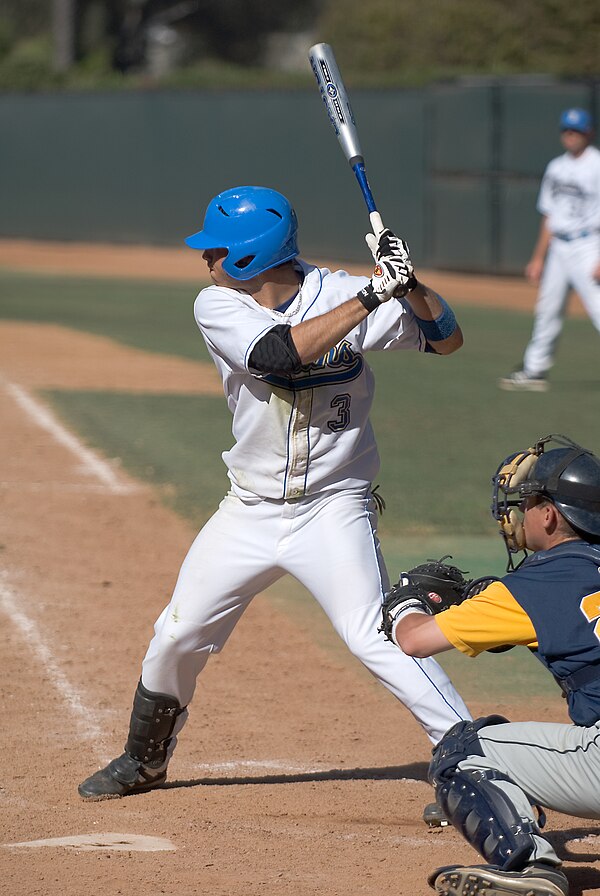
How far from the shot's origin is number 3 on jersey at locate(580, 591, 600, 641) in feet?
11.3

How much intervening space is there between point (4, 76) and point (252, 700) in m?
28.9

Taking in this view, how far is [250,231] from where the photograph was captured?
4.32 meters

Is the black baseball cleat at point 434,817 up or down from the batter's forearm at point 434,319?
down

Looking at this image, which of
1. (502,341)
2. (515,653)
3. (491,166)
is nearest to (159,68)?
(491,166)

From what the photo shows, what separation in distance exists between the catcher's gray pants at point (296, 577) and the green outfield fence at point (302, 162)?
54.4ft

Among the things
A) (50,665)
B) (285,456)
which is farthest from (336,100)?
(50,665)

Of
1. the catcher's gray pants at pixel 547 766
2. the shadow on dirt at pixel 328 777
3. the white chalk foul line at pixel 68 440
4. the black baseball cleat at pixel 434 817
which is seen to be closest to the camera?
the catcher's gray pants at pixel 547 766

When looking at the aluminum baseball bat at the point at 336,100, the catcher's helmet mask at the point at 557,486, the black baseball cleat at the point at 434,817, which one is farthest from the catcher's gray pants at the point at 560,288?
the catcher's helmet mask at the point at 557,486

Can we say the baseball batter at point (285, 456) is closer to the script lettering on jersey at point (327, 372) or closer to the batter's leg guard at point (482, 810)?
the script lettering on jersey at point (327, 372)

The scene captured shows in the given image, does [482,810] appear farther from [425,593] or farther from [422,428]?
[422,428]

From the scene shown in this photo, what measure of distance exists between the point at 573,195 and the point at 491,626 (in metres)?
9.22

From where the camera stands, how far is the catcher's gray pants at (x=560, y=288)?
→ 39.3 ft

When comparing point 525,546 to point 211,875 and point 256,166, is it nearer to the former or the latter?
point 211,875

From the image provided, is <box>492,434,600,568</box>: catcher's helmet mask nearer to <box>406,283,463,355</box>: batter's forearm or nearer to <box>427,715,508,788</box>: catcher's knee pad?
<box>427,715,508,788</box>: catcher's knee pad
